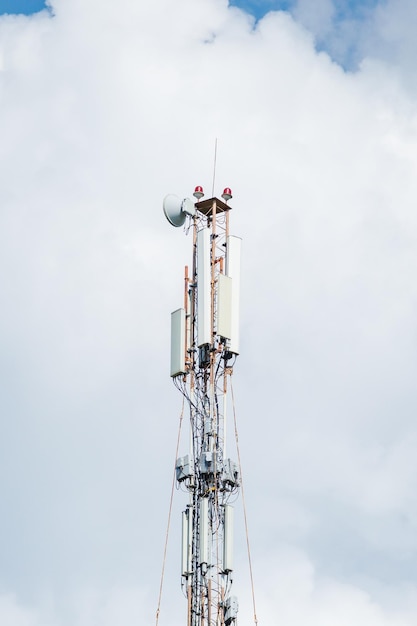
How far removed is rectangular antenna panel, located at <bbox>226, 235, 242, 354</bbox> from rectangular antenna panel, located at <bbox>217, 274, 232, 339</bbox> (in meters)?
0.23

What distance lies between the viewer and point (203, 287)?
13575 cm

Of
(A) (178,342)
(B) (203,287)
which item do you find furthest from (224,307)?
(A) (178,342)

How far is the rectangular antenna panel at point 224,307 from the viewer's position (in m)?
135

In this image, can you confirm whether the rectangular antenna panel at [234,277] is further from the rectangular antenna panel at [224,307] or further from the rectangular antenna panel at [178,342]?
the rectangular antenna panel at [178,342]

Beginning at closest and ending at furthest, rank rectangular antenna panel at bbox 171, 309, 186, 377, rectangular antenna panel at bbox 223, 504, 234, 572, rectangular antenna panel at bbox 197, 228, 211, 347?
rectangular antenna panel at bbox 223, 504, 234, 572, rectangular antenna panel at bbox 197, 228, 211, 347, rectangular antenna panel at bbox 171, 309, 186, 377

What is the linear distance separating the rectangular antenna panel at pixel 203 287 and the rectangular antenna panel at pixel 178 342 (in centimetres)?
184

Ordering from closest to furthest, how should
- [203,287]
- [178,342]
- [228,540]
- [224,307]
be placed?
[228,540], [224,307], [203,287], [178,342]

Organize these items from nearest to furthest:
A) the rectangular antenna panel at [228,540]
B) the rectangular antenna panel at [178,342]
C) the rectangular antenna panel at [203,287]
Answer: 1. the rectangular antenna panel at [228,540]
2. the rectangular antenna panel at [203,287]
3. the rectangular antenna panel at [178,342]

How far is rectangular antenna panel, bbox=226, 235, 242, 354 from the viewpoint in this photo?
444 ft

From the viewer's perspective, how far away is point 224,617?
129m

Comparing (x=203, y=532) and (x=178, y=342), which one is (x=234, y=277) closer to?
(x=178, y=342)

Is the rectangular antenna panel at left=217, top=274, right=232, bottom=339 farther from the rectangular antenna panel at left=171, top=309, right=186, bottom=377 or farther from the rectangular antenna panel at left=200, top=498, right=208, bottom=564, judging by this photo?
the rectangular antenna panel at left=200, top=498, right=208, bottom=564

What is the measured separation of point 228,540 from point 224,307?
15512 millimetres

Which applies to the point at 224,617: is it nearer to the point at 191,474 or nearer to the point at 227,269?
the point at 191,474
